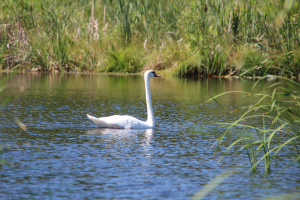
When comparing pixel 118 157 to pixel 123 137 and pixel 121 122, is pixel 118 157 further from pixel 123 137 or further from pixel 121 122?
pixel 121 122

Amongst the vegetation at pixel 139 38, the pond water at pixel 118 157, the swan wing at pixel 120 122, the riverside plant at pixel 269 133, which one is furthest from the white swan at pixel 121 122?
the vegetation at pixel 139 38

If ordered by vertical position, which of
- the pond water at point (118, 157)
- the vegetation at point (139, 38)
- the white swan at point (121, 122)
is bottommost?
the pond water at point (118, 157)

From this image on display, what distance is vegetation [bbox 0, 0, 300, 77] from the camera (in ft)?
64.2

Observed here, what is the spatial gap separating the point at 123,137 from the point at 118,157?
141 centimetres

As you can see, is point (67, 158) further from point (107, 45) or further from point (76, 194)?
point (107, 45)

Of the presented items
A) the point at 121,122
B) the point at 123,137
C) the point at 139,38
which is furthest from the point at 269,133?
the point at 139,38

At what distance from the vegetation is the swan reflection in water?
1201cm

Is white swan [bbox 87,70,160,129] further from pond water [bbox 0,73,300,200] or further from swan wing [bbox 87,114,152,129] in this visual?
pond water [bbox 0,73,300,200]

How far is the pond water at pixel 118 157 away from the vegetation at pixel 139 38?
8940mm

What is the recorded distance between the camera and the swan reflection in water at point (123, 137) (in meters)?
6.81

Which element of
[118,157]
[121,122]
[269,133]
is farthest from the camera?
[121,122]

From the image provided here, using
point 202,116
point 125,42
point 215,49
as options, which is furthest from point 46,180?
point 125,42

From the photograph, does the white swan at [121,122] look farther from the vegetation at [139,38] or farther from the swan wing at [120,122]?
the vegetation at [139,38]

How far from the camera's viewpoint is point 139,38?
2231cm
